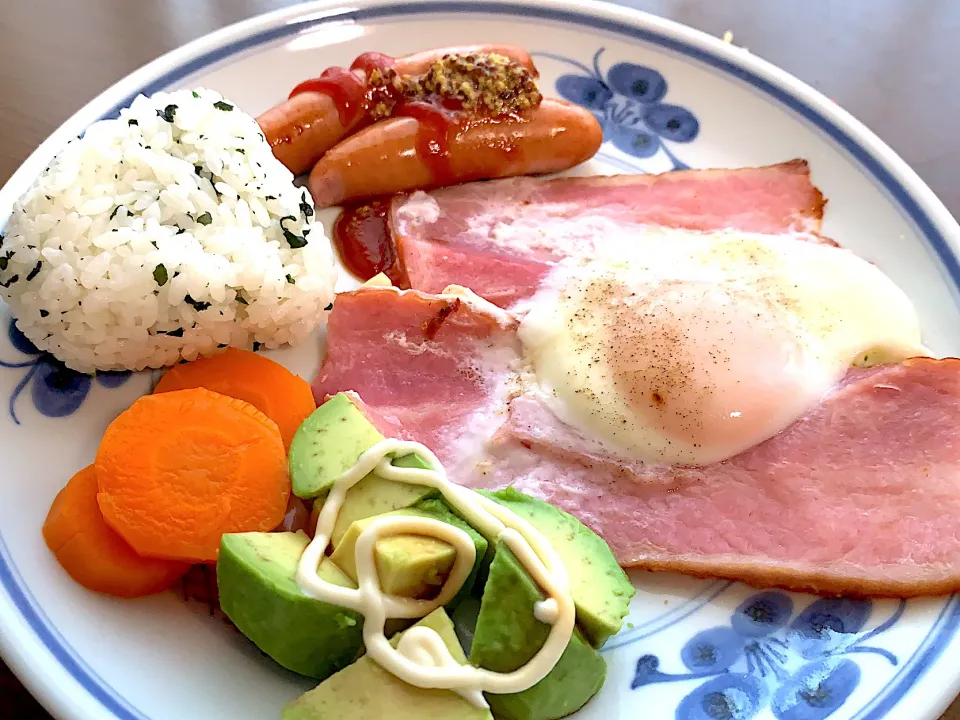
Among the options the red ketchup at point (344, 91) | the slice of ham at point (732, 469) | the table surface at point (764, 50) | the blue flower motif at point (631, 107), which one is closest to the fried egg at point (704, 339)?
the slice of ham at point (732, 469)

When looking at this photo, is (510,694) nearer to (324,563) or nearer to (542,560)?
(542,560)

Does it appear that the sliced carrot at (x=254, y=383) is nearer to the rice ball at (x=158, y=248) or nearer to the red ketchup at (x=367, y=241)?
the rice ball at (x=158, y=248)

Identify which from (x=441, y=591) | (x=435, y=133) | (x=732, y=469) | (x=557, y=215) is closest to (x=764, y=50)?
(x=557, y=215)

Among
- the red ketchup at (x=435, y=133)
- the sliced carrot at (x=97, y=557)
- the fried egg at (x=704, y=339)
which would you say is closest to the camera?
the sliced carrot at (x=97, y=557)

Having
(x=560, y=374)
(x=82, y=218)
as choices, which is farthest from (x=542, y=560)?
(x=82, y=218)

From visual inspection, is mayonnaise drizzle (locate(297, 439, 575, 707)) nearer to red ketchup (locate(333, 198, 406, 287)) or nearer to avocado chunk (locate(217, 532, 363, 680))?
avocado chunk (locate(217, 532, 363, 680))

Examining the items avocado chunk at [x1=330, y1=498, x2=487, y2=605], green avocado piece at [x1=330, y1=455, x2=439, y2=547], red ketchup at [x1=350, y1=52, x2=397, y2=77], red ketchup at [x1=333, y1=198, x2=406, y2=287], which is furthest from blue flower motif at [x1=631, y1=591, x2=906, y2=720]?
red ketchup at [x1=350, y1=52, x2=397, y2=77]
